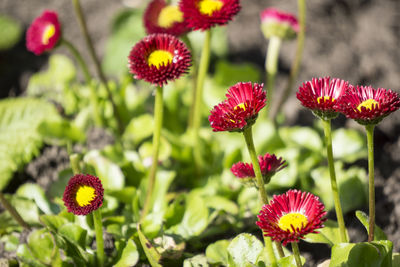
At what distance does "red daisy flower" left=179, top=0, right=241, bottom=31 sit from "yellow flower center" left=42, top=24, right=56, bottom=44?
2.31 ft

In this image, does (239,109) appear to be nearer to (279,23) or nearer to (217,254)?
(217,254)

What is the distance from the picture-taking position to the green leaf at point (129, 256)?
77.4 inches

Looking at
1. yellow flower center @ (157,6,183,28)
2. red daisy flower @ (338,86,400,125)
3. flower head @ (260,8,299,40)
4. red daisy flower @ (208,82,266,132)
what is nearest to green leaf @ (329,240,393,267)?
red daisy flower @ (338,86,400,125)

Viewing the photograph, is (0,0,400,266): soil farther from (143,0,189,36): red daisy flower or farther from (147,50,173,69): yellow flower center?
(147,50,173,69): yellow flower center

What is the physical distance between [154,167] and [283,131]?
1.05 m

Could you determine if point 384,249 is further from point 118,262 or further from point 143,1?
point 143,1

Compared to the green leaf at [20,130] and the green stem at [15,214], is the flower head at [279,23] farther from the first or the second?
the green stem at [15,214]

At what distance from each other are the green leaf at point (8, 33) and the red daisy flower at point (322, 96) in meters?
2.86

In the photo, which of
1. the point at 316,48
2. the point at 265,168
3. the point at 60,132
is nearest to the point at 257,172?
the point at 265,168

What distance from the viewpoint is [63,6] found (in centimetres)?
450

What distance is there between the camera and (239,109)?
5.04 ft

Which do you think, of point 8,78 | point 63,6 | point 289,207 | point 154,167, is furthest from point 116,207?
point 63,6

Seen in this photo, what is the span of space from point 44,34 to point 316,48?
2178mm

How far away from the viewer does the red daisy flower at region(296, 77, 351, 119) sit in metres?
1.58
